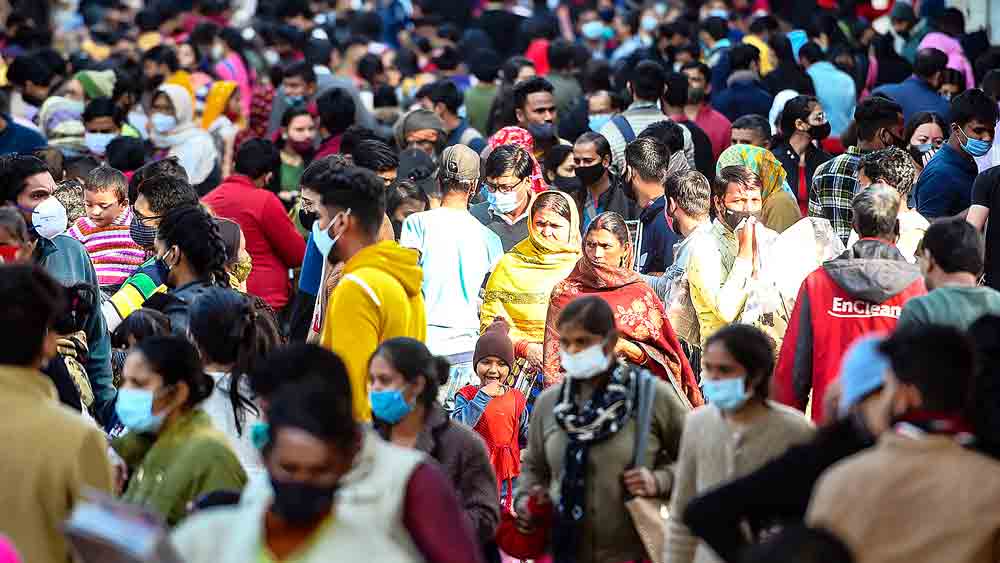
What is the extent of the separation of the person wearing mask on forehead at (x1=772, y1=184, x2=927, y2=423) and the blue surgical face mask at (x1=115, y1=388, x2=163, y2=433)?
257cm

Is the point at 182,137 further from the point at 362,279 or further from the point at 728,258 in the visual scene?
the point at 362,279

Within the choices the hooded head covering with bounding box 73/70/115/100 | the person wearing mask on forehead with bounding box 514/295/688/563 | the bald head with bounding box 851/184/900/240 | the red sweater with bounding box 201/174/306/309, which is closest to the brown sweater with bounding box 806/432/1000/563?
the person wearing mask on forehead with bounding box 514/295/688/563

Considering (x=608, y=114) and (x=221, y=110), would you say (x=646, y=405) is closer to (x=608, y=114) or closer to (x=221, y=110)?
(x=608, y=114)

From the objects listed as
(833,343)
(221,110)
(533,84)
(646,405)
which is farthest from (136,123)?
(646,405)

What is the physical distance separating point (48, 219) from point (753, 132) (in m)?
4.93

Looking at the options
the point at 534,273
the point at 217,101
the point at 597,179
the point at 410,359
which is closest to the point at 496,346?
the point at 534,273

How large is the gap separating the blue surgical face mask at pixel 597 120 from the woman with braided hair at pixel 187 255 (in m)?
5.83

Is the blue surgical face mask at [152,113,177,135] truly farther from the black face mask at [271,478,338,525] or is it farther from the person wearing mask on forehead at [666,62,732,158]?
the black face mask at [271,478,338,525]

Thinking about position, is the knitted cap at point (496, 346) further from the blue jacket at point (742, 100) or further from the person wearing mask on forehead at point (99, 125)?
the blue jacket at point (742, 100)

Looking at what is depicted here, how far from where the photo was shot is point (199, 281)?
6.71m

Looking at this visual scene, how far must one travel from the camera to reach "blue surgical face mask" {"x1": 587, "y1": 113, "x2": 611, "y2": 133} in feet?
40.3

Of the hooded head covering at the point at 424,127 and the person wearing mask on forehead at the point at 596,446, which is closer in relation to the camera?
the person wearing mask on forehead at the point at 596,446

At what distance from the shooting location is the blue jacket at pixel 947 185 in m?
9.14

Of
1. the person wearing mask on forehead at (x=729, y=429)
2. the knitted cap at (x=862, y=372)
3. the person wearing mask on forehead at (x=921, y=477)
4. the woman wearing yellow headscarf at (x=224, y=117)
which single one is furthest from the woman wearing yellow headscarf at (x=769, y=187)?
the woman wearing yellow headscarf at (x=224, y=117)
